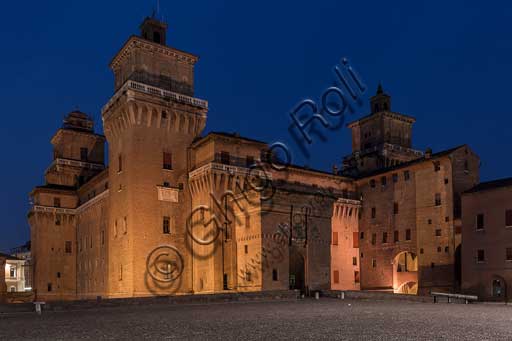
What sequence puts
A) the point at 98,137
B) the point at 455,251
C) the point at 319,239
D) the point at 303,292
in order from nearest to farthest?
the point at 303,292
the point at 319,239
the point at 455,251
the point at 98,137

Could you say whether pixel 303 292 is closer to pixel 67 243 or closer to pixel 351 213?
pixel 351 213

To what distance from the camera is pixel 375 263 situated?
64.4 metres

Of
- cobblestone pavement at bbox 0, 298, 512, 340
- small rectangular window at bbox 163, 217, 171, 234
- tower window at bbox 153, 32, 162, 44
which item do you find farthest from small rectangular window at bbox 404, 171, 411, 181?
cobblestone pavement at bbox 0, 298, 512, 340

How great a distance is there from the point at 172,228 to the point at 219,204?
5.94 m

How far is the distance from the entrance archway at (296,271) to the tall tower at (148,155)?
36.1ft

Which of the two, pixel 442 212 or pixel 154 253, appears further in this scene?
pixel 442 212

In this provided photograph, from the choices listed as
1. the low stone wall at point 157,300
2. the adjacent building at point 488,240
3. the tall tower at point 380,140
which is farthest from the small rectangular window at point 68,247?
the adjacent building at point 488,240

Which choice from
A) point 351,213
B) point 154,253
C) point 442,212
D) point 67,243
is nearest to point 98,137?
point 67,243

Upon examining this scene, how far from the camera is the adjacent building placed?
1826 inches

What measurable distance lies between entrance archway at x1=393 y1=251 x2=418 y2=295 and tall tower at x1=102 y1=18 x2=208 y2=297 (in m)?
28.0

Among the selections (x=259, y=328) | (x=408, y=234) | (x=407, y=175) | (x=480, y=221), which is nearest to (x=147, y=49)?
(x=407, y=175)

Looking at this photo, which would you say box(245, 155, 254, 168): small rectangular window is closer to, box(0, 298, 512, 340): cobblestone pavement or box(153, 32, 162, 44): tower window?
box(153, 32, 162, 44): tower window

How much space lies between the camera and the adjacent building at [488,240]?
1826 inches

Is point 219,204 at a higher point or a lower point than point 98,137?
lower
